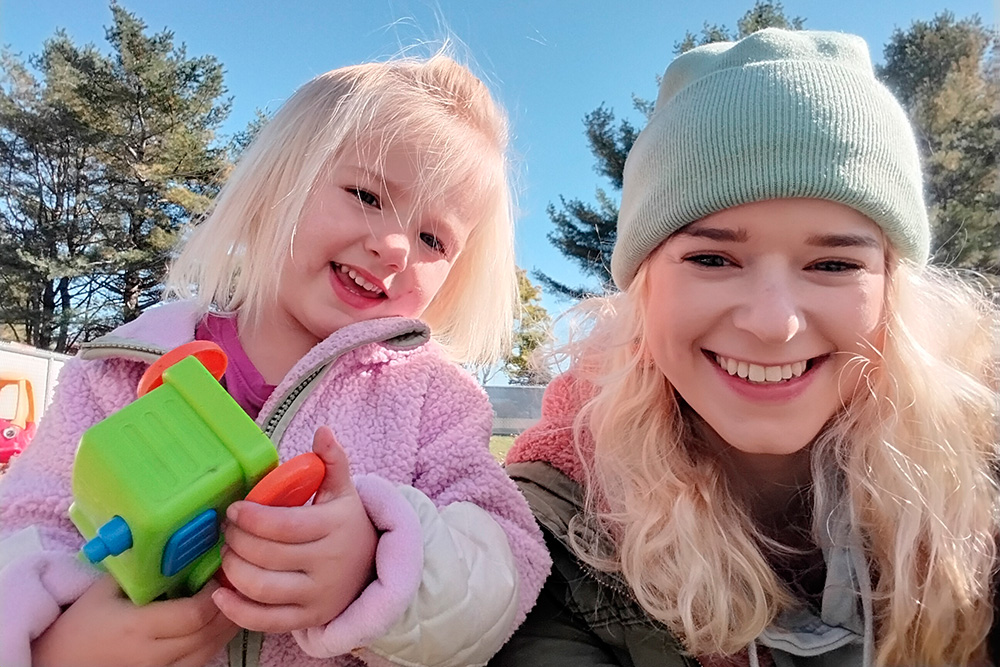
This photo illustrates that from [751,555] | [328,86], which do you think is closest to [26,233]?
[328,86]

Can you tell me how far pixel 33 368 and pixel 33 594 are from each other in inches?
239

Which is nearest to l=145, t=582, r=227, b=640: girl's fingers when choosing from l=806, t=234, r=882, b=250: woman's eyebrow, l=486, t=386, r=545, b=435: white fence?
l=806, t=234, r=882, b=250: woman's eyebrow

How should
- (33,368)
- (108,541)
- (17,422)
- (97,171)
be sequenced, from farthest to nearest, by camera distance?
(97,171) → (33,368) → (17,422) → (108,541)

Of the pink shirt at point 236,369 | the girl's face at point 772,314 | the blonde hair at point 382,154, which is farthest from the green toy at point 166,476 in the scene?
the girl's face at point 772,314

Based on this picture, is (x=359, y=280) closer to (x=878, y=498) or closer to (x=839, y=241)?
(x=839, y=241)

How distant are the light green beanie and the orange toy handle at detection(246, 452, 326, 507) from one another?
0.53 metres

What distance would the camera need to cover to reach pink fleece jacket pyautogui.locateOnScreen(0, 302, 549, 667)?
665 millimetres

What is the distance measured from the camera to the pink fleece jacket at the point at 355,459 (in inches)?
26.2

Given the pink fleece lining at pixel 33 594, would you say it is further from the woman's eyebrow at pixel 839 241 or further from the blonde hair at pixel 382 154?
the woman's eyebrow at pixel 839 241

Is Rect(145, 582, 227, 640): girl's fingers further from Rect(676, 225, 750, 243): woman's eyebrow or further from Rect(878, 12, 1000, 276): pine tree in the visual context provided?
Rect(878, 12, 1000, 276): pine tree

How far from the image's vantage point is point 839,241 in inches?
31.7

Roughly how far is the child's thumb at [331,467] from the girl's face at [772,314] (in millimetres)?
433

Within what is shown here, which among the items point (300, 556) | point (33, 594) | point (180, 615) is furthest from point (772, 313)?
point (33, 594)

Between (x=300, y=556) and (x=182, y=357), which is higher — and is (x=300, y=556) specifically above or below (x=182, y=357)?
below
